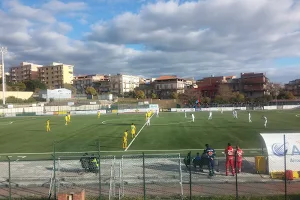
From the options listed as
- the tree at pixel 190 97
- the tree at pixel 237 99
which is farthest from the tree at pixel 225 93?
the tree at pixel 190 97

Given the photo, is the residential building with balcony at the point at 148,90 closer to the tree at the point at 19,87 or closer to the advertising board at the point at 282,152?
the tree at the point at 19,87

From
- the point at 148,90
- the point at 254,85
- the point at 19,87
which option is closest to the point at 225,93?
the point at 254,85

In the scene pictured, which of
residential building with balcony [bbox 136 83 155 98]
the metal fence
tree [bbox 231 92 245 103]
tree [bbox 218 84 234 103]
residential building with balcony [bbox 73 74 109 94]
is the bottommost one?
the metal fence

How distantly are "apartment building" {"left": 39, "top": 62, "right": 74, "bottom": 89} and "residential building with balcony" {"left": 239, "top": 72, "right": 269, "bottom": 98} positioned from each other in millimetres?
85800

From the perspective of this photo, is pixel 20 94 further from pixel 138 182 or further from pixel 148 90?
pixel 138 182

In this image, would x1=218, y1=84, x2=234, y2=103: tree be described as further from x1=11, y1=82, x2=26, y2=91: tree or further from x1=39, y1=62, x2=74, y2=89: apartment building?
x1=11, y1=82, x2=26, y2=91: tree

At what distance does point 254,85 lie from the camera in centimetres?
11006

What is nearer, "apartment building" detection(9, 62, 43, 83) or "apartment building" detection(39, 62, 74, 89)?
"apartment building" detection(39, 62, 74, 89)

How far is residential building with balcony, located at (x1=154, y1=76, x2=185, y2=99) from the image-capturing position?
427 feet

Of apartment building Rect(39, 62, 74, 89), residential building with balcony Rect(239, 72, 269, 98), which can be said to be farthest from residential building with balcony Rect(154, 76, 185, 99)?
apartment building Rect(39, 62, 74, 89)

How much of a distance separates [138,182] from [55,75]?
14296 centimetres

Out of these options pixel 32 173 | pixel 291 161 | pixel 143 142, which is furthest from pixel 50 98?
pixel 291 161

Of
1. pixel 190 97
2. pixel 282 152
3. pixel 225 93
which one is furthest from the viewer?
pixel 190 97

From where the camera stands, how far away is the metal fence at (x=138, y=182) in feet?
40.2
